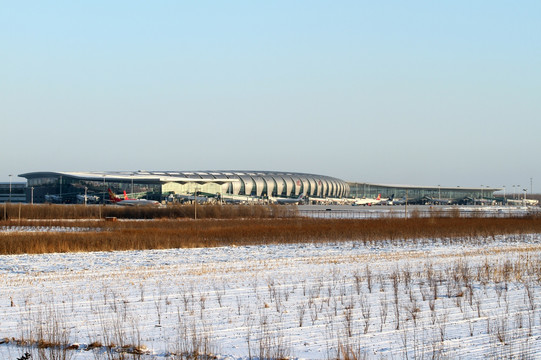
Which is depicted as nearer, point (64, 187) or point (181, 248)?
point (181, 248)

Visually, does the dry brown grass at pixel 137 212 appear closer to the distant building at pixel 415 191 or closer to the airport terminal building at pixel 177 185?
the airport terminal building at pixel 177 185

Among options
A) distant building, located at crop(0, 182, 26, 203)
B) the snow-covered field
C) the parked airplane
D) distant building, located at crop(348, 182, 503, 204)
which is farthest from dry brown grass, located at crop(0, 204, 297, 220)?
distant building, located at crop(348, 182, 503, 204)

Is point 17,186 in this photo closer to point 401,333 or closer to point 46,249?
point 46,249

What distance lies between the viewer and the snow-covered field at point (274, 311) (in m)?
8.00

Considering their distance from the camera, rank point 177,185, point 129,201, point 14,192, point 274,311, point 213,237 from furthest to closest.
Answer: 1. point 14,192
2. point 177,185
3. point 129,201
4. point 213,237
5. point 274,311

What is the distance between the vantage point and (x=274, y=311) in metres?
10.6

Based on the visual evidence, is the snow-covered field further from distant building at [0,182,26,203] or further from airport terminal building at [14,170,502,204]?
distant building at [0,182,26,203]

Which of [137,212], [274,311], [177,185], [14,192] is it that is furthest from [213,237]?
[14,192]

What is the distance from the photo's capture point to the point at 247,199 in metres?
120

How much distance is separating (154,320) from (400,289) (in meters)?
5.77

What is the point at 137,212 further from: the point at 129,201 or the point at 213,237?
the point at 213,237

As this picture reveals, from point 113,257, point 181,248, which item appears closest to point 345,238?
point 181,248

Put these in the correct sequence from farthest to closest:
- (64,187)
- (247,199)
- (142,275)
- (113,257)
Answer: (247,199), (64,187), (113,257), (142,275)

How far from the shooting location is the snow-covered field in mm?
7996
